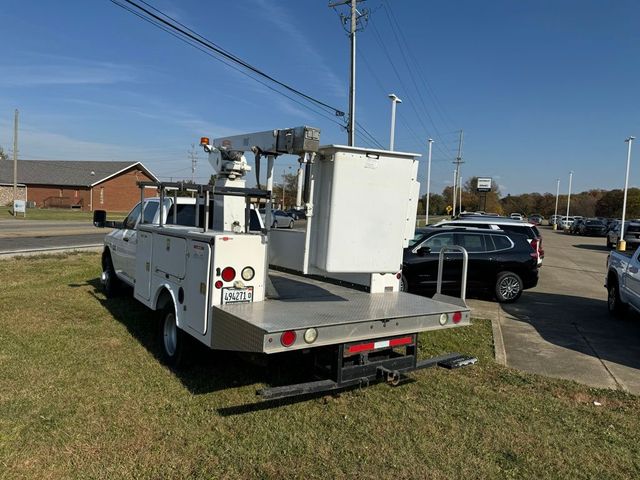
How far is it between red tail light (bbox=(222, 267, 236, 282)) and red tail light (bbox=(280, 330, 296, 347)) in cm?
98

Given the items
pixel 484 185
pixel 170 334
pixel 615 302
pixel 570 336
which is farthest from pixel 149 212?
pixel 484 185

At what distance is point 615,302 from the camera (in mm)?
9383

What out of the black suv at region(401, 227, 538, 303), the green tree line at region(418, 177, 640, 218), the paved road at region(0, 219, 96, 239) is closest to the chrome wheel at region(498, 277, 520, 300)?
the black suv at region(401, 227, 538, 303)

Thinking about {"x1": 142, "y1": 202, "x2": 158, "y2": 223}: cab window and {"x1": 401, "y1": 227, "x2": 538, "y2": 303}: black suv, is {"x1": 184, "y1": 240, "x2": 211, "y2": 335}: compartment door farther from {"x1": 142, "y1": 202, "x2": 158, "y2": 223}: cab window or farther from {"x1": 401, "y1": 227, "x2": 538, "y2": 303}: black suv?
{"x1": 401, "y1": 227, "x2": 538, "y2": 303}: black suv

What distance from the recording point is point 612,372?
19.8ft

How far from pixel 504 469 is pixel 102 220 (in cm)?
708

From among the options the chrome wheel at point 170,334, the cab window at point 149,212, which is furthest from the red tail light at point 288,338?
the cab window at point 149,212

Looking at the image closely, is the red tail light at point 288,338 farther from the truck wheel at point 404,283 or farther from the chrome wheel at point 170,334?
the truck wheel at point 404,283

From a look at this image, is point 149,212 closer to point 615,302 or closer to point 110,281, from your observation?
point 110,281

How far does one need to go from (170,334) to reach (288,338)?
226 centimetres

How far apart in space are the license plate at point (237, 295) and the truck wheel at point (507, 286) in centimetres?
729

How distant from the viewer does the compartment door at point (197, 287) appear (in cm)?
442

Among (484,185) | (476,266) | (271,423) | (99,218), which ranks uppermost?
(484,185)

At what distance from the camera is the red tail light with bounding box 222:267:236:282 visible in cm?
443
